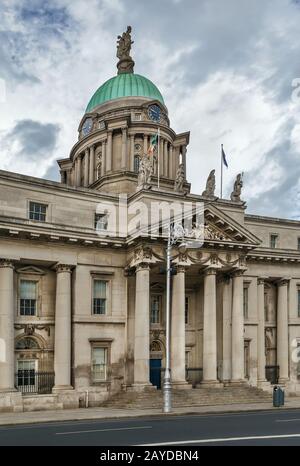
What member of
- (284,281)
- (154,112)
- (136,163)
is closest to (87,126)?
(154,112)

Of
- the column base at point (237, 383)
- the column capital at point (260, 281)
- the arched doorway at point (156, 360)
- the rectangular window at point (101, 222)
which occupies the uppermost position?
the rectangular window at point (101, 222)

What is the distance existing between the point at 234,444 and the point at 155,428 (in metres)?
5.78

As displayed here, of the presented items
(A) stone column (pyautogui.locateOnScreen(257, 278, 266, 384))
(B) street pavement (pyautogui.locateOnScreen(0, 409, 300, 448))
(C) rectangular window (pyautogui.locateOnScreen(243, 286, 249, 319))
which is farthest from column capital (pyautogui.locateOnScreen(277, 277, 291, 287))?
(B) street pavement (pyautogui.locateOnScreen(0, 409, 300, 448))

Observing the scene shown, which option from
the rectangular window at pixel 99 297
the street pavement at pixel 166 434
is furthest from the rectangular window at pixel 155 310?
the street pavement at pixel 166 434

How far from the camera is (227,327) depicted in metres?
42.2

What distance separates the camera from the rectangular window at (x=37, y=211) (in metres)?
38.5

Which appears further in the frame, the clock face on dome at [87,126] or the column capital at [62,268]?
the clock face on dome at [87,126]

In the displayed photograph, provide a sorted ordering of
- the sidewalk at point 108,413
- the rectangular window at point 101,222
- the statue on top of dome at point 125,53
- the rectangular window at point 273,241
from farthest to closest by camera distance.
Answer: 1. the statue on top of dome at point 125,53
2. the rectangular window at point 273,241
3. the rectangular window at point 101,222
4. the sidewalk at point 108,413

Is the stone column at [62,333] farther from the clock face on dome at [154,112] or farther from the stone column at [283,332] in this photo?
the clock face on dome at [154,112]

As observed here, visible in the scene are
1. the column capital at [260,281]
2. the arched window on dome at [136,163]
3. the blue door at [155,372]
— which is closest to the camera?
the blue door at [155,372]

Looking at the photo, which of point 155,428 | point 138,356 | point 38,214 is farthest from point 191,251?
point 155,428

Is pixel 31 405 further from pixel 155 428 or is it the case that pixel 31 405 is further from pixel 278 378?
pixel 278 378

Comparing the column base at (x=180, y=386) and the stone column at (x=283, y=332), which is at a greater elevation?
the stone column at (x=283, y=332)

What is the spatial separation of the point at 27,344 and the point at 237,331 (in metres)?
14.8
